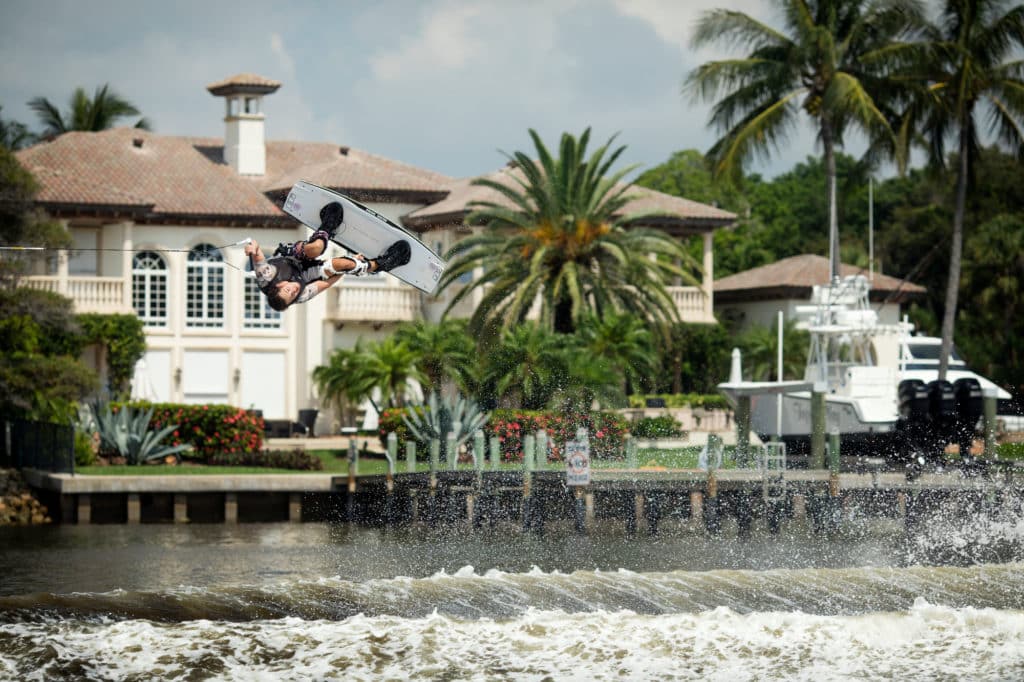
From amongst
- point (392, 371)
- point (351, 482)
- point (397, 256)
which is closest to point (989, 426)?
point (351, 482)

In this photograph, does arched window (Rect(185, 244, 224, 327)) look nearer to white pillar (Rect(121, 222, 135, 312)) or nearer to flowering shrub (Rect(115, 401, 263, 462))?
white pillar (Rect(121, 222, 135, 312))

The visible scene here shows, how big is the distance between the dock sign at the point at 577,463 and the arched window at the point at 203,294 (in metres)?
20.0

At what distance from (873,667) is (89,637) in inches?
394

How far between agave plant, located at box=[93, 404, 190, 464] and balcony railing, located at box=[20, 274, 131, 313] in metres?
8.06

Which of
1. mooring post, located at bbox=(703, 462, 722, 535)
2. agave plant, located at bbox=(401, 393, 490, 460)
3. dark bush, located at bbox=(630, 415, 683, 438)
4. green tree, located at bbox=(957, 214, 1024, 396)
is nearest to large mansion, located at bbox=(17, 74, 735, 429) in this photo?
dark bush, located at bbox=(630, 415, 683, 438)

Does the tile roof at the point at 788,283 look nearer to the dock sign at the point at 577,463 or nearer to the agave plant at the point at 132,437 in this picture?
the agave plant at the point at 132,437

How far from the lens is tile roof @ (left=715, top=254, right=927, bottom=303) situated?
5416 centimetres

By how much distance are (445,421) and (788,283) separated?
1986 cm

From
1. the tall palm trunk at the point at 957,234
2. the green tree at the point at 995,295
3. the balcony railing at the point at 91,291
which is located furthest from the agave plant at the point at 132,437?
the green tree at the point at 995,295

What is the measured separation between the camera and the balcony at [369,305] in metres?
49.5

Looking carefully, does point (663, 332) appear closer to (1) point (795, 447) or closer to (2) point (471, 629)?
(1) point (795, 447)

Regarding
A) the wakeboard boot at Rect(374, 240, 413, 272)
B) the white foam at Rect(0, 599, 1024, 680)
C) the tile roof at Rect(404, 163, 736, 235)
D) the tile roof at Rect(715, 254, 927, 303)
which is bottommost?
the white foam at Rect(0, 599, 1024, 680)

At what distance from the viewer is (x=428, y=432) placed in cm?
3766

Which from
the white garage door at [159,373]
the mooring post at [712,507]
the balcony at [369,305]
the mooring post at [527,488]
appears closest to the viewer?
the mooring post at [712,507]
